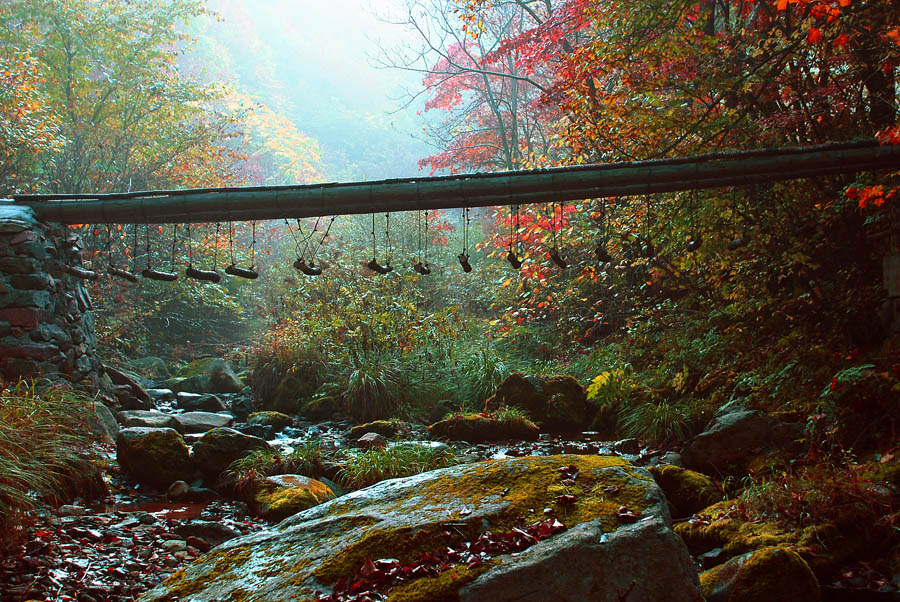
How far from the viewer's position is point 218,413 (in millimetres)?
10500

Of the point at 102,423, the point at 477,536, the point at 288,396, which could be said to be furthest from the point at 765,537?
the point at 288,396

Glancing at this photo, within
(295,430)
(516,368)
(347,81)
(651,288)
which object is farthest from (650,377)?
(347,81)

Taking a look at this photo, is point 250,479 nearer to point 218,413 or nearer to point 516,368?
point 218,413

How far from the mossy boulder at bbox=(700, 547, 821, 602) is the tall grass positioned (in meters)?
4.72

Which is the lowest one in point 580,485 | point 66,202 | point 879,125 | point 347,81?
point 580,485

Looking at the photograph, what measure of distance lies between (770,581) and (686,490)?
6.11 feet

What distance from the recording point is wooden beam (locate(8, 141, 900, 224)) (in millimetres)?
6086

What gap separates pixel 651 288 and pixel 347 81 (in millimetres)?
47339

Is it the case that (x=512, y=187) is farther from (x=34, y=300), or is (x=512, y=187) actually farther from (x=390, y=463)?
(x=34, y=300)

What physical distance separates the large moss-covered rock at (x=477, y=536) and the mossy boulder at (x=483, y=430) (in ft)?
15.3

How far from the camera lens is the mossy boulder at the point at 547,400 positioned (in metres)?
9.17

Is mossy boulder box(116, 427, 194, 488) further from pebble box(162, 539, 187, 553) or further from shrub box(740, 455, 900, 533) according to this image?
shrub box(740, 455, 900, 533)

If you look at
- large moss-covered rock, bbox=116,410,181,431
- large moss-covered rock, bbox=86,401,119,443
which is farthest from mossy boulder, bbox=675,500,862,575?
large moss-covered rock, bbox=116,410,181,431

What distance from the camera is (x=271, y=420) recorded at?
31.8ft
